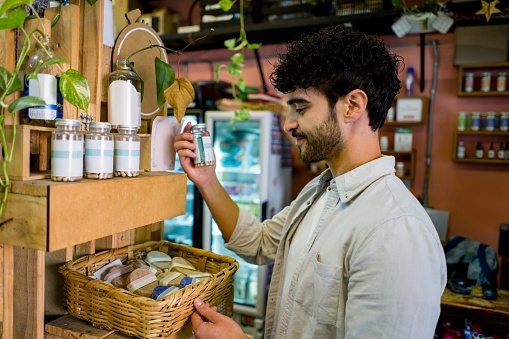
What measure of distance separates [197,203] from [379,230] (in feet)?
8.31

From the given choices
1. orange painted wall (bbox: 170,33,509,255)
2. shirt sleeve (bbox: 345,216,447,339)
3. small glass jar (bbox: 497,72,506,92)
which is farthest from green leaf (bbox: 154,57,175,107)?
small glass jar (bbox: 497,72,506,92)

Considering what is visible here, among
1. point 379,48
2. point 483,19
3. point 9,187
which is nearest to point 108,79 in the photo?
point 9,187

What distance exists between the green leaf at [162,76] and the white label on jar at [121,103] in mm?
105

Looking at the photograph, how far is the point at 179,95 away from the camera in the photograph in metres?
1.36

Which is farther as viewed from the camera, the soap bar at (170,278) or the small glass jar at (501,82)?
the small glass jar at (501,82)

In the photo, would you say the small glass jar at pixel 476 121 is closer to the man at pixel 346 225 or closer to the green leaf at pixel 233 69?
the green leaf at pixel 233 69

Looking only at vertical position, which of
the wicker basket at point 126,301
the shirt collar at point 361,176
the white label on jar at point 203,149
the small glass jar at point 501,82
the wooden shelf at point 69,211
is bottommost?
the wicker basket at point 126,301

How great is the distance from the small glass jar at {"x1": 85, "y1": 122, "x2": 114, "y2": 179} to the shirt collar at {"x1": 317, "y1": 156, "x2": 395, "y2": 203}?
75cm

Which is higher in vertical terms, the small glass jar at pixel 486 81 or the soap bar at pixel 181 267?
the small glass jar at pixel 486 81

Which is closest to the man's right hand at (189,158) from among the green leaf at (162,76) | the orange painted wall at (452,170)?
the green leaf at (162,76)

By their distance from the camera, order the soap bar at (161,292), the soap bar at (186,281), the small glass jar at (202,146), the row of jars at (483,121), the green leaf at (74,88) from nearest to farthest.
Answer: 1. the green leaf at (74,88)
2. the soap bar at (161,292)
3. the soap bar at (186,281)
4. the small glass jar at (202,146)
5. the row of jars at (483,121)

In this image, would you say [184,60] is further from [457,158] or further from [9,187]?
[9,187]

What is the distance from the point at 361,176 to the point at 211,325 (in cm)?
68

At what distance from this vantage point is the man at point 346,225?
94 centimetres
